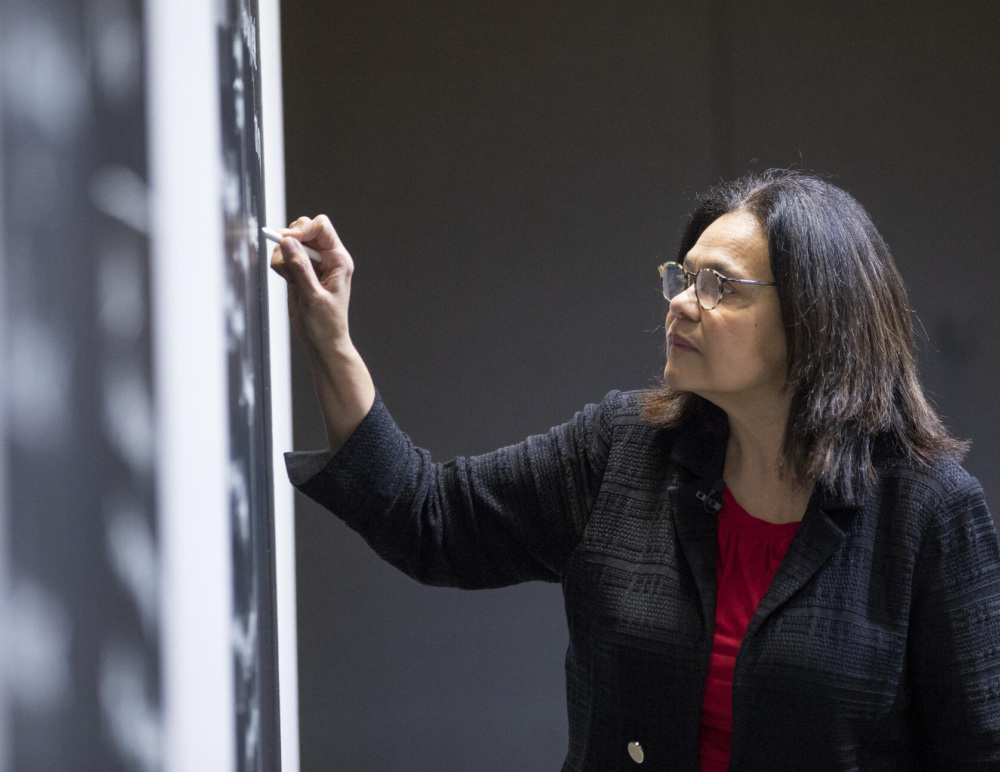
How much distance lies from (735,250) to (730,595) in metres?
0.41

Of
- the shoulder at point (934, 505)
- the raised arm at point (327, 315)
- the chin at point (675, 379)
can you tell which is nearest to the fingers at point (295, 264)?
the raised arm at point (327, 315)

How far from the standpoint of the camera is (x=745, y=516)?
1115 mm

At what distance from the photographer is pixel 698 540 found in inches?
42.9

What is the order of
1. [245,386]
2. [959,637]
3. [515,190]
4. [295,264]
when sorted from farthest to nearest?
[515,190]
[959,637]
[295,264]
[245,386]

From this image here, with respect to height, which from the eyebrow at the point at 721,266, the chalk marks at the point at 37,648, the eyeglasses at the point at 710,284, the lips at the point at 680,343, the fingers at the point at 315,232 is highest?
the fingers at the point at 315,232

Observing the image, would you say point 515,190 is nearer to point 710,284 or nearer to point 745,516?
point 710,284

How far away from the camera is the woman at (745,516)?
3.26 feet

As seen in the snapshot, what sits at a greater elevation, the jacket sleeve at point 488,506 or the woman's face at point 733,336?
the woman's face at point 733,336

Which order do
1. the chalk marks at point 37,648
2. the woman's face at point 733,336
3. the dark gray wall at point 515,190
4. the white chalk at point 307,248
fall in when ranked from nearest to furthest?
1. the chalk marks at point 37,648
2. the white chalk at point 307,248
3. the woman's face at point 733,336
4. the dark gray wall at point 515,190

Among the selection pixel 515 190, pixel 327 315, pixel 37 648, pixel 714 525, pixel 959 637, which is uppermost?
pixel 515 190

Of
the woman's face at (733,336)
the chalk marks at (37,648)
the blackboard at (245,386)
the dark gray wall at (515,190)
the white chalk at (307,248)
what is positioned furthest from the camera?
the dark gray wall at (515,190)

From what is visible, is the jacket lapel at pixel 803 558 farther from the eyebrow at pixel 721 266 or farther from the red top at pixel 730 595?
the eyebrow at pixel 721 266

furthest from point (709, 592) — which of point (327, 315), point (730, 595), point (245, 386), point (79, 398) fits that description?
point (79, 398)

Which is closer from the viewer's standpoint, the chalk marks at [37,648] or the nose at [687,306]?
the chalk marks at [37,648]
